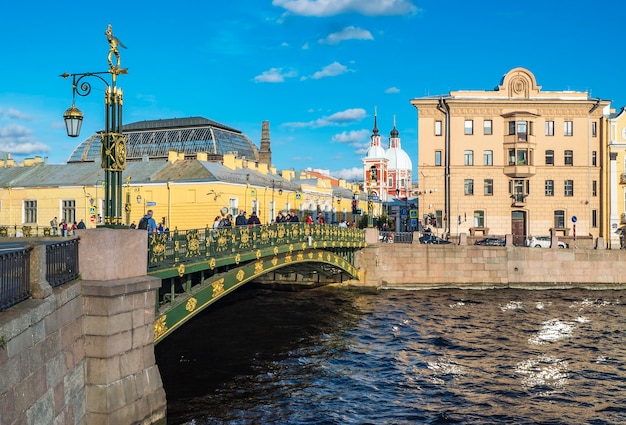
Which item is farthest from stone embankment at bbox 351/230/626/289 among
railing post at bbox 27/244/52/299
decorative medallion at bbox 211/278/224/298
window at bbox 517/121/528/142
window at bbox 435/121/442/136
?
railing post at bbox 27/244/52/299

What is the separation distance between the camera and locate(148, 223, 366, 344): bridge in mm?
13238

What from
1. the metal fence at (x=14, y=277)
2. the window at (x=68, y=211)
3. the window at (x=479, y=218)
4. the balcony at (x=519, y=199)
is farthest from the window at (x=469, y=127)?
the metal fence at (x=14, y=277)

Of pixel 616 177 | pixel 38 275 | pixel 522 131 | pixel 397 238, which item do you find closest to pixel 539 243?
pixel 397 238

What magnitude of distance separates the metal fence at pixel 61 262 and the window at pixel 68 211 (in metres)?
28.9

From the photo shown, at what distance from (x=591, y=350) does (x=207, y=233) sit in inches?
526

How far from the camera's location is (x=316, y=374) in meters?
17.2

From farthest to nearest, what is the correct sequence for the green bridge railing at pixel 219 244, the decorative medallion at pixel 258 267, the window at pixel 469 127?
the window at pixel 469 127, the decorative medallion at pixel 258 267, the green bridge railing at pixel 219 244

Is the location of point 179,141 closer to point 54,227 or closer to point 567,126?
point 54,227

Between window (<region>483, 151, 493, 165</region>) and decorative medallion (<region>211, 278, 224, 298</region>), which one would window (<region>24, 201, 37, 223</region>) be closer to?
decorative medallion (<region>211, 278, 224, 298</region>)

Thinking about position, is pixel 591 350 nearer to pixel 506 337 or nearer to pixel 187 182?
pixel 506 337

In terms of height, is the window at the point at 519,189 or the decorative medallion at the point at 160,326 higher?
the window at the point at 519,189

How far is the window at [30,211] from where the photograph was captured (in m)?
38.6

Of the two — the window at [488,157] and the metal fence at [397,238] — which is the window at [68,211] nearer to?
the metal fence at [397,238]

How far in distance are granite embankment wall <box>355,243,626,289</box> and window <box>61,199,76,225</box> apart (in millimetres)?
17557
